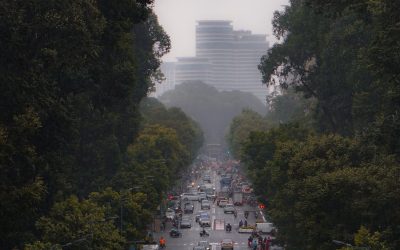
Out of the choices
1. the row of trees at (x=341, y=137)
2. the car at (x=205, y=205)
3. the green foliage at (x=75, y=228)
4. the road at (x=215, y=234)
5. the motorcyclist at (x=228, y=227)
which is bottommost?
the road at (x=215, y=234)

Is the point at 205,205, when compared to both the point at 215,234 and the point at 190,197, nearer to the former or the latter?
the point at 190,197

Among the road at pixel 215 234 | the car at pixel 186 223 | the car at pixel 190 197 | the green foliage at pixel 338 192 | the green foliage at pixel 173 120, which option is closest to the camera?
the green foliage at pixel 338 192

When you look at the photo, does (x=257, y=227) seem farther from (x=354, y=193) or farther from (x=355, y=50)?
(x=354, y=193)

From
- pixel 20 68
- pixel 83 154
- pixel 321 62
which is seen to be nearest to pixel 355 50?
pixel 321 62

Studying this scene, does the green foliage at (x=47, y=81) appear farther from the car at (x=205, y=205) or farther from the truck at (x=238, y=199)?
the truck at (x=238, y=199)

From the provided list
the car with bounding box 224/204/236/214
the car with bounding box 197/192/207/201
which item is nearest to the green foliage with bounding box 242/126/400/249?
the car with bounding box 224/204/236/214

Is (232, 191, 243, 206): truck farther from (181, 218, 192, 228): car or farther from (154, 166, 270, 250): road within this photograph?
(181, 218, 192, 228): car

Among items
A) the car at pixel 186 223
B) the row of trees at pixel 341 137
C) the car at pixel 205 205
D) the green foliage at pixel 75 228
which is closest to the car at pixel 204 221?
the car at pixel 186 223

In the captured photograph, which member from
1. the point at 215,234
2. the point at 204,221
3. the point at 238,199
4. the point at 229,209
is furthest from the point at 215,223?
the point at 238,199

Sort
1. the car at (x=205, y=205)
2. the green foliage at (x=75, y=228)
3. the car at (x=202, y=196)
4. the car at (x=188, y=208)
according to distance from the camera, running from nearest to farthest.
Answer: the green foliage at (x=75, y=228), the car at (x=188, y=208), the car at (x=205, y=205), the car at (x=202, y=196)
